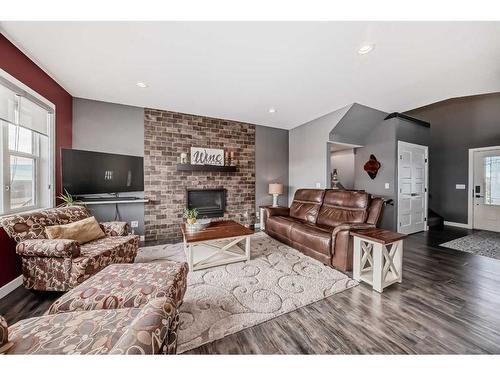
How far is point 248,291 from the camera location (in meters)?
1.90

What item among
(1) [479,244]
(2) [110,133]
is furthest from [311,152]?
(2) [110,133]

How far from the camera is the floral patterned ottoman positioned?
115 centimetres

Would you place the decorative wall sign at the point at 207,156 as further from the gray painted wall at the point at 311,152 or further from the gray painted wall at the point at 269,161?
the gray painted wall at the point at 311,152

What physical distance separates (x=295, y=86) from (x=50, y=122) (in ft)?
11.3

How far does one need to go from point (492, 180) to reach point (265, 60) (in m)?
5.86

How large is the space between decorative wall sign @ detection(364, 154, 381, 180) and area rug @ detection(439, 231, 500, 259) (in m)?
1.68

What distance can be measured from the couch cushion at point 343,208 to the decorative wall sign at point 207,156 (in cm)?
238

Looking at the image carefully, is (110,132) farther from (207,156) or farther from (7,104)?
(207,156)

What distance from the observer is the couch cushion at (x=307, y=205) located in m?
3.45

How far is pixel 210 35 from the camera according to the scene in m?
1.75

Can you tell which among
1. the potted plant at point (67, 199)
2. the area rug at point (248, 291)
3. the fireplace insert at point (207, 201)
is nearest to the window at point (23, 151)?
the potted plant at point (67, 199)

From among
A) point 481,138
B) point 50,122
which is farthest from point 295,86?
point 481,138

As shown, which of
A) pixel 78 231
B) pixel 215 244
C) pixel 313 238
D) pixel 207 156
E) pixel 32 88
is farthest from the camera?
pixel 207 156

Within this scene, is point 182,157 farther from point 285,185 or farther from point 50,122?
point 285,185
